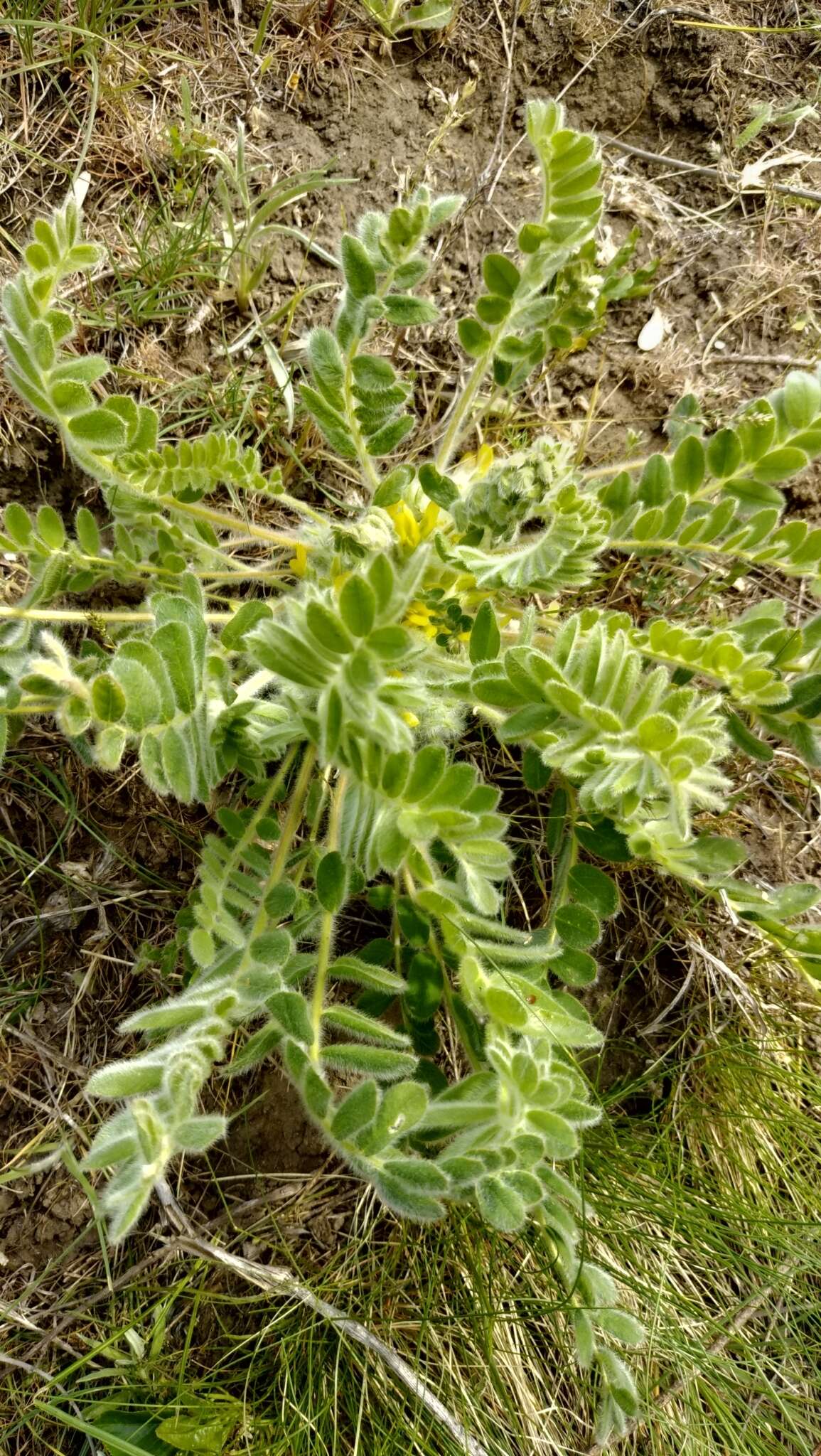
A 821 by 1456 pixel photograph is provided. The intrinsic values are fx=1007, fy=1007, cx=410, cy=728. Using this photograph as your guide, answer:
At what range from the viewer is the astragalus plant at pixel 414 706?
1.45 m

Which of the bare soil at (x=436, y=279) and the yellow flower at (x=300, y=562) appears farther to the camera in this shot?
the bare soil at (x=436, y=279)

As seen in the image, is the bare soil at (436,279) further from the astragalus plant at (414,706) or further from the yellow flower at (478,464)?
the yellow flower at (478,464)

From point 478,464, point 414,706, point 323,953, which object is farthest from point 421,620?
point 414,706

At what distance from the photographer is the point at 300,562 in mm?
2195

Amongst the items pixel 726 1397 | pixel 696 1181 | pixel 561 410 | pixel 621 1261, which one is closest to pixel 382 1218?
pixel 621 1261

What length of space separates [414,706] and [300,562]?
3.23 ft

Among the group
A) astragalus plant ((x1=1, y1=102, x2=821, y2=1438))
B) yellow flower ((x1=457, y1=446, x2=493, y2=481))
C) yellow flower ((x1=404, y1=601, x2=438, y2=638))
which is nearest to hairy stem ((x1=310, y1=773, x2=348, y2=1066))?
astragalus plant ((x1=1, y1=102, x2=821, y2=1438))

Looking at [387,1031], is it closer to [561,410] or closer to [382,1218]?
[382,1218]

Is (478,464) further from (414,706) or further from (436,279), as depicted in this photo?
(414,706)

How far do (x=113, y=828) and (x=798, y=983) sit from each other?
1.72 m

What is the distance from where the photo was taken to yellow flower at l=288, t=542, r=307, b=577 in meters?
2.18

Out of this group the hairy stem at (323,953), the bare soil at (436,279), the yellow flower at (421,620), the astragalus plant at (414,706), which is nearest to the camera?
the astragalus plant at (414,706)

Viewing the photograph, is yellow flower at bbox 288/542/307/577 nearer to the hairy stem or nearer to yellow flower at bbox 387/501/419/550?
yellow flower at bbox 387/501/419/550

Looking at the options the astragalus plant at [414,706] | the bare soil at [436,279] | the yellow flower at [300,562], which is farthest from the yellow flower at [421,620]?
the bare soil at [436,279]
